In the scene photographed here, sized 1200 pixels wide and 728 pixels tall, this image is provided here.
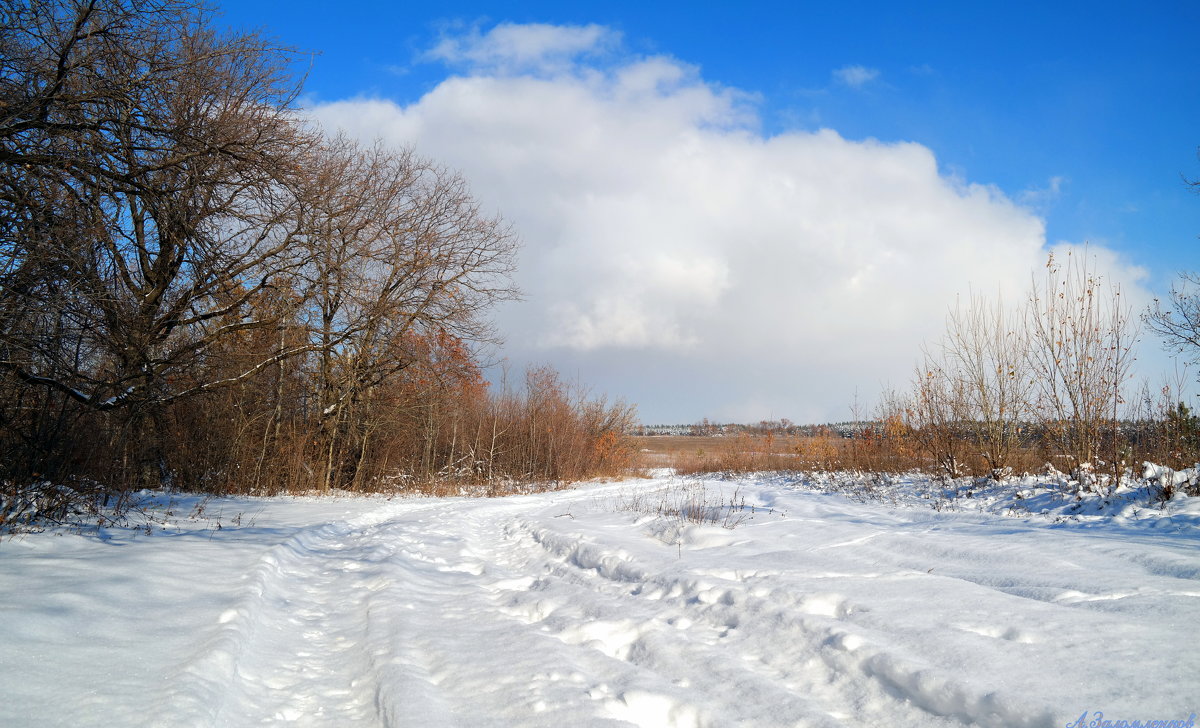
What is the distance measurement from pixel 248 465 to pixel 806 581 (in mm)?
13413

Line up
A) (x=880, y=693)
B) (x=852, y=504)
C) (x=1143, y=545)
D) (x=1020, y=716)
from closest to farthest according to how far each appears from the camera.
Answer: (x=1020, y=716) < (x=880, y=693) < (x=1143, y=545) < (x=852, y=504)

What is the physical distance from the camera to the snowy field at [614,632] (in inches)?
110

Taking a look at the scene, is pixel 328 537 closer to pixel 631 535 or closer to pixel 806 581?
pixel 631 535

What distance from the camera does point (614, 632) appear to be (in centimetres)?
409

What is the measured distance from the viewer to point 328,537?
Result: 27.4 feet

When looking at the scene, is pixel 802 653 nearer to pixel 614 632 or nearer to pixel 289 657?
pixel 614 632

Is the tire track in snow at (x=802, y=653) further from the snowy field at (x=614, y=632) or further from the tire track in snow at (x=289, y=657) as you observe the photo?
the tire track in snow at (x=289, y=657)

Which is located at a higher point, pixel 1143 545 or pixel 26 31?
pixel 26 31

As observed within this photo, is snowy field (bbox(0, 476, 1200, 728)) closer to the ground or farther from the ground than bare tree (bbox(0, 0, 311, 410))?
closer to the ground

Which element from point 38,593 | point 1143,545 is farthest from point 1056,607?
point 38,593

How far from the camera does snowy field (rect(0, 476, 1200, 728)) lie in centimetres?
279

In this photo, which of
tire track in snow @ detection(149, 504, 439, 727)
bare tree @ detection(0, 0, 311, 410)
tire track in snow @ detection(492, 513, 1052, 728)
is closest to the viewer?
tire track in snow @ detection(492, 513, 1052, 728)

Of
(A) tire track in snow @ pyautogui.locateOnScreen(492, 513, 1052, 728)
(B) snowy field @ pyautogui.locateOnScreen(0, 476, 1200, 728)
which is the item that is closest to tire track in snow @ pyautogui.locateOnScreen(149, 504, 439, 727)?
(B) snowy field @ pyautogui.locateOnScreen(0, 476, 1200, 728)

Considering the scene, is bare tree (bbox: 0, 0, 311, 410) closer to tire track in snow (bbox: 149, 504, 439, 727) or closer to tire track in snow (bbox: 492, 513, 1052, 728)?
tire track in snow (bbox: 149, 504, 439, 727)
